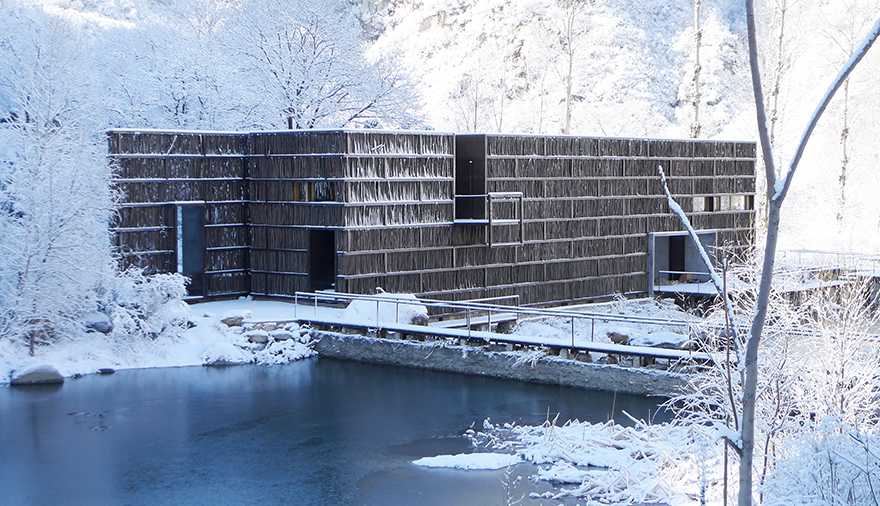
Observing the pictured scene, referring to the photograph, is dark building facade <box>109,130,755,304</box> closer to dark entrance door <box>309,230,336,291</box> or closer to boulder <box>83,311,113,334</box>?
dark entrance door <box>309,230,336,291</box>

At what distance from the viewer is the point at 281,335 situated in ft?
72.3

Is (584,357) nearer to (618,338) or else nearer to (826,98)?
(618,338)

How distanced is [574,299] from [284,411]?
1221 cm

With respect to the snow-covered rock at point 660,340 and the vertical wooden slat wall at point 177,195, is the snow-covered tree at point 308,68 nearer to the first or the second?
the vertical wooden slat wall at point 177,195

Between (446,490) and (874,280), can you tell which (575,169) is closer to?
(874,280)

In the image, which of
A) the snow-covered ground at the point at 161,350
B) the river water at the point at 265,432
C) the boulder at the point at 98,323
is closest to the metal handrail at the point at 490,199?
the snow-covered ground at the point at 161,350

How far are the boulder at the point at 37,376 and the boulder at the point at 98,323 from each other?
170 centimetres

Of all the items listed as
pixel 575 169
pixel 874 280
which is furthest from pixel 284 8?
pixel 874 280

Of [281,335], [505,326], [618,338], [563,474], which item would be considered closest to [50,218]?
[281,335]

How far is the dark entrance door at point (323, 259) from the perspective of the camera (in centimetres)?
2517

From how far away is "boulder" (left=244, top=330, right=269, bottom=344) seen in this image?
21844mm

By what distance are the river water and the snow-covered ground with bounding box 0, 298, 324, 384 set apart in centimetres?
47

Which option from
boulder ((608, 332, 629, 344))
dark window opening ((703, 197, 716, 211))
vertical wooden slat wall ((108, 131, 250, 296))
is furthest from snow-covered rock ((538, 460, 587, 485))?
dark window opening ((703, 197, 716, 211))

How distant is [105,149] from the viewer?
23.0m
